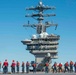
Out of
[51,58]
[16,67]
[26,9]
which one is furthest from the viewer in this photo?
[26,9]

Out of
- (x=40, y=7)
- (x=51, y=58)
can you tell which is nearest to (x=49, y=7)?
(x=40, y=7)

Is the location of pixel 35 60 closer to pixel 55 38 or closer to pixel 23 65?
pixel 55 38

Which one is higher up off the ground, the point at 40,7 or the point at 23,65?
the point at 40,7

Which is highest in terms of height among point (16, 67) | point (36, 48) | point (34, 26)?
point (34, 26)

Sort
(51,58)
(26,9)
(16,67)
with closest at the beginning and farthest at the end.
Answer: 1. (16,67)
2. (51,58)
3. (26,9)

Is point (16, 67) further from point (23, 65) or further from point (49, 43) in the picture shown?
point (49, 43)

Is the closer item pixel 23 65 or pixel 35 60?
pixel 23 65

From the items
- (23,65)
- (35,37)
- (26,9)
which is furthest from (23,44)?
(23,65)

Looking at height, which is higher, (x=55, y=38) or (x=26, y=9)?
(x=26, y=9)

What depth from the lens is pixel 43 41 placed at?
72.6 metres

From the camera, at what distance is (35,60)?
7112cm

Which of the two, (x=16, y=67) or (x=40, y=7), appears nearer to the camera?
(x=16, y=67)

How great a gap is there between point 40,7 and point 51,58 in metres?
11.8

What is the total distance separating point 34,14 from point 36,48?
25.7ft
